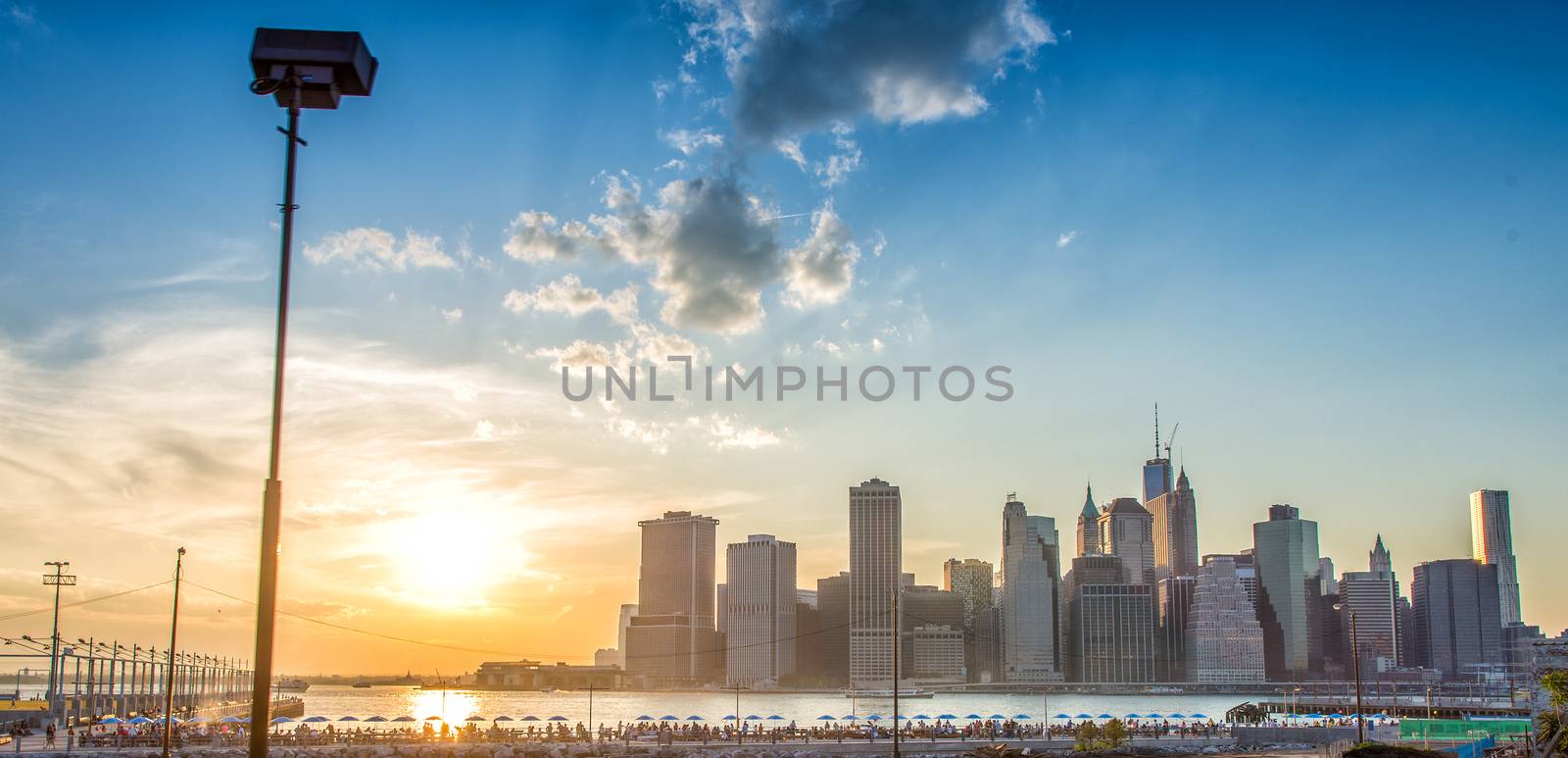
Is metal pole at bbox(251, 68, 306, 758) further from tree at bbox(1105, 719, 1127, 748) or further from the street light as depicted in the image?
tree at bbox(1105, 719, 1127, 748)

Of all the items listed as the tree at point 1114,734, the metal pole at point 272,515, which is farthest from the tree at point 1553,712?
the metal pole at point 272,515

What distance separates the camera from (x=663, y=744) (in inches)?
3022

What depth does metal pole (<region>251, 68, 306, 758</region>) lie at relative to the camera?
11.7m

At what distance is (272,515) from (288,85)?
455 cm

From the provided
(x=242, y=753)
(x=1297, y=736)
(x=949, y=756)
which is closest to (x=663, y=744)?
(x=949, y=756)

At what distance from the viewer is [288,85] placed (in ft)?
41.6

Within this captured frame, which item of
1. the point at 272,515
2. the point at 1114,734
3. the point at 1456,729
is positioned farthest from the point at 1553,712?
the point at 272,515

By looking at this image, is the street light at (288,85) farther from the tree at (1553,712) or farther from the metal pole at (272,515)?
the tree at (1553,712)

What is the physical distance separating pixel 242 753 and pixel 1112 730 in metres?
50.9

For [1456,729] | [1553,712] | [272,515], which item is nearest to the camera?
[272,515]

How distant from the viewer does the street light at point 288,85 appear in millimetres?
12117

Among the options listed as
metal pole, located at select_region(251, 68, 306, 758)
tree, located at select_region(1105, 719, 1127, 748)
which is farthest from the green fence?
metal pole, located at select_region(251, 68, 306, 758)

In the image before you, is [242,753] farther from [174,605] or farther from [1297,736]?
[1297,736]

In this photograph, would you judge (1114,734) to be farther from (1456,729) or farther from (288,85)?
(288,85)
